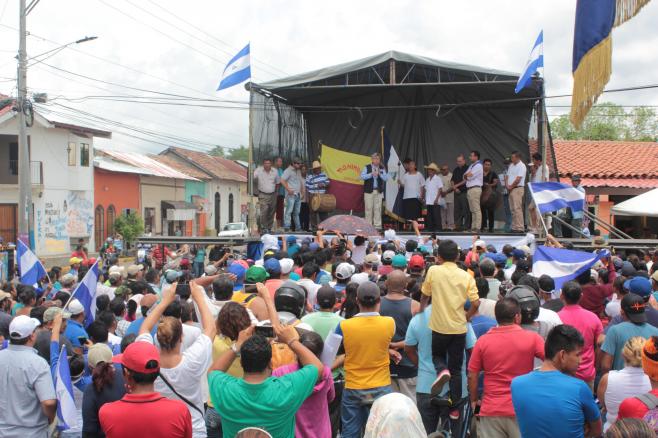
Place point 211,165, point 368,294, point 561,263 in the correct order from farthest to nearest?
point 211,165
point 561,263
point 368,294

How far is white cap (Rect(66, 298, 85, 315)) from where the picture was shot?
5548 mm

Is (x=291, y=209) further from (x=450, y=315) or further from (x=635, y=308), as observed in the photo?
(x=635, y=308)

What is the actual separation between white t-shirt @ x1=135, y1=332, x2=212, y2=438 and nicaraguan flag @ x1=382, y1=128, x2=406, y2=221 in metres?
12.0

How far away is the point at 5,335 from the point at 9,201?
87.3 ft

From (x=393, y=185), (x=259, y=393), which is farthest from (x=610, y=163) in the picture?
(x=259, y=393)

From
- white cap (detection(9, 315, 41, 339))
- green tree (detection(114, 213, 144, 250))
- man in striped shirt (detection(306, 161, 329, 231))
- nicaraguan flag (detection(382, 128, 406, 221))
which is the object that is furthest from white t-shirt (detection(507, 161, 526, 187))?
green tree (detection(114, 213, 144, 250))

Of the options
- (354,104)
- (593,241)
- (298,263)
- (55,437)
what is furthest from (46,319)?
(354,104)

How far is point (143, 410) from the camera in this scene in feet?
11.3

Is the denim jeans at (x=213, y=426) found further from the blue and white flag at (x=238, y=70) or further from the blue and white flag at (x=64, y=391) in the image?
the blue and white flag at (x=238, y=70)

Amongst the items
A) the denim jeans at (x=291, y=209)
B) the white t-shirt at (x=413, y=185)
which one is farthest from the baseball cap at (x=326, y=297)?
the white t-shirt at (x=413, y=185)

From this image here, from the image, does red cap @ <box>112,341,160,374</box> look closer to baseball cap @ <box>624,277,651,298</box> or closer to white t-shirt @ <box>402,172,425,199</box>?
baseball cap @ <box>624,277,651,298</box>

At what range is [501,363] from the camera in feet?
14.8

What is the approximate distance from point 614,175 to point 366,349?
20.7 meters

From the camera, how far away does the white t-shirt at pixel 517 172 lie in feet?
46.3
